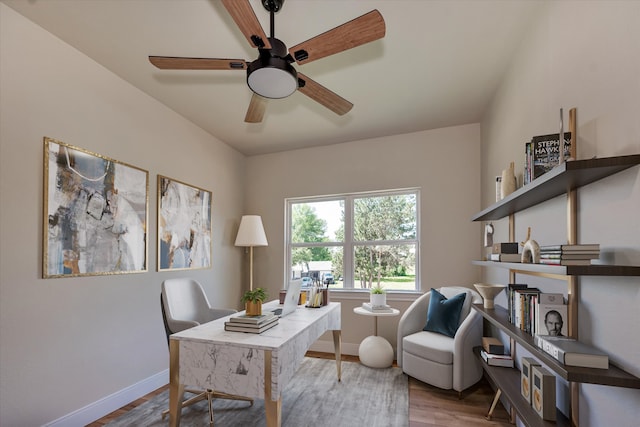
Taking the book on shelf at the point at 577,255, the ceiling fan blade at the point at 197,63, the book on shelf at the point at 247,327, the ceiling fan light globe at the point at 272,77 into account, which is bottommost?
the book on shelf at the point at 247,327

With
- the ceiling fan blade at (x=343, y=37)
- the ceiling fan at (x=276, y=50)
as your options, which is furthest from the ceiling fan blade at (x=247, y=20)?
the ceiling fan blade at (x=343, y=37)

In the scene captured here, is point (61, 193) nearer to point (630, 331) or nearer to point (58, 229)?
point (58, 229)

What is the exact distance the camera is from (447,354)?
2.73m

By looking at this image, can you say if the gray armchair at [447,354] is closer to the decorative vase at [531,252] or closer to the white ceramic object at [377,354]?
the white ceramic object at [377,354]

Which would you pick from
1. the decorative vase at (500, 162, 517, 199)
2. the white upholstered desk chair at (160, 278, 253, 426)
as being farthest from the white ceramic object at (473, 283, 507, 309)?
the white upholstered desk chair at (160, 278, 253, 426)

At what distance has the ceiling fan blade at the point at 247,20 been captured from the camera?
1.36 m

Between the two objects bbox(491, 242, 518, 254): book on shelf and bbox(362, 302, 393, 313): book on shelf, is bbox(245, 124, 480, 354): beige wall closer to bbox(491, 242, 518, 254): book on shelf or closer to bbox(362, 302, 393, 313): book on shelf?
bbox(362, 302, 393, 313): book on shelf

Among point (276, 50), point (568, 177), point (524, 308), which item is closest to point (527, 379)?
point (524, 308)

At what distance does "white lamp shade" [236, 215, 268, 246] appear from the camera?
3988 mm

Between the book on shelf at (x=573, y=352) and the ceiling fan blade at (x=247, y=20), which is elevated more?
the ceiling fan blade at (x=247, y=20)

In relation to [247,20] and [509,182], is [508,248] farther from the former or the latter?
[247,20]

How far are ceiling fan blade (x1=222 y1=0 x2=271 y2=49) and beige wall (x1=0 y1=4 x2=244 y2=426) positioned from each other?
1.64 meters

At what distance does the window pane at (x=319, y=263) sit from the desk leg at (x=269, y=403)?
2598mm

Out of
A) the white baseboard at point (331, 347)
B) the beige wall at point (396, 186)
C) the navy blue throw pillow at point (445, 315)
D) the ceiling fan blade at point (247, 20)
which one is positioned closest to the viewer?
the ceiling fan blade at point (247, 20)
